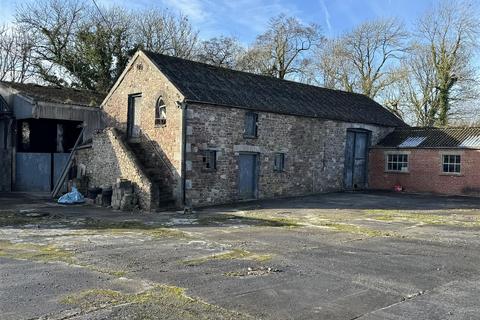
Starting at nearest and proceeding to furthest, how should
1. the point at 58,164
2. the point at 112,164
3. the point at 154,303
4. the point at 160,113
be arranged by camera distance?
the point at 154,303 → the point at 160,113 → the point at 112,164 → the point at 58,164

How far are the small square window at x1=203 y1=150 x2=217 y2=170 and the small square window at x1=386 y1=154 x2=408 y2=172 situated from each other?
42.0 ft

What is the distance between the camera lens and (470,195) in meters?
24.4

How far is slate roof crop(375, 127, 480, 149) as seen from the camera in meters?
25.0

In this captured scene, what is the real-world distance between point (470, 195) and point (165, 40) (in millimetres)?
26328

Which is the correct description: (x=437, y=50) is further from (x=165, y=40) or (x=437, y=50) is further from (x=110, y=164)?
(x=110, y=164)

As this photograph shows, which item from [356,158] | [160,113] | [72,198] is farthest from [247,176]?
[356,158]

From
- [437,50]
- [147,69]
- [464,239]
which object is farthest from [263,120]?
[437,50]

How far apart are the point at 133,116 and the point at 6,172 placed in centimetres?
788

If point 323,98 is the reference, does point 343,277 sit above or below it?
below

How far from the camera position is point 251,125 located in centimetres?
2141

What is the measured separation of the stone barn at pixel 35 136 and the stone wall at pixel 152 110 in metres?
2.03

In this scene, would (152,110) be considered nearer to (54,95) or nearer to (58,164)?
(58,164)

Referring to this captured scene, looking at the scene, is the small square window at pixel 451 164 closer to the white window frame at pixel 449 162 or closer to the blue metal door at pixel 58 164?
the white window frame at pixel 449 162

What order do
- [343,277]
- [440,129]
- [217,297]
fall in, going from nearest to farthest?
1. [217,297]
2. [343,277]
3. [440,129]
